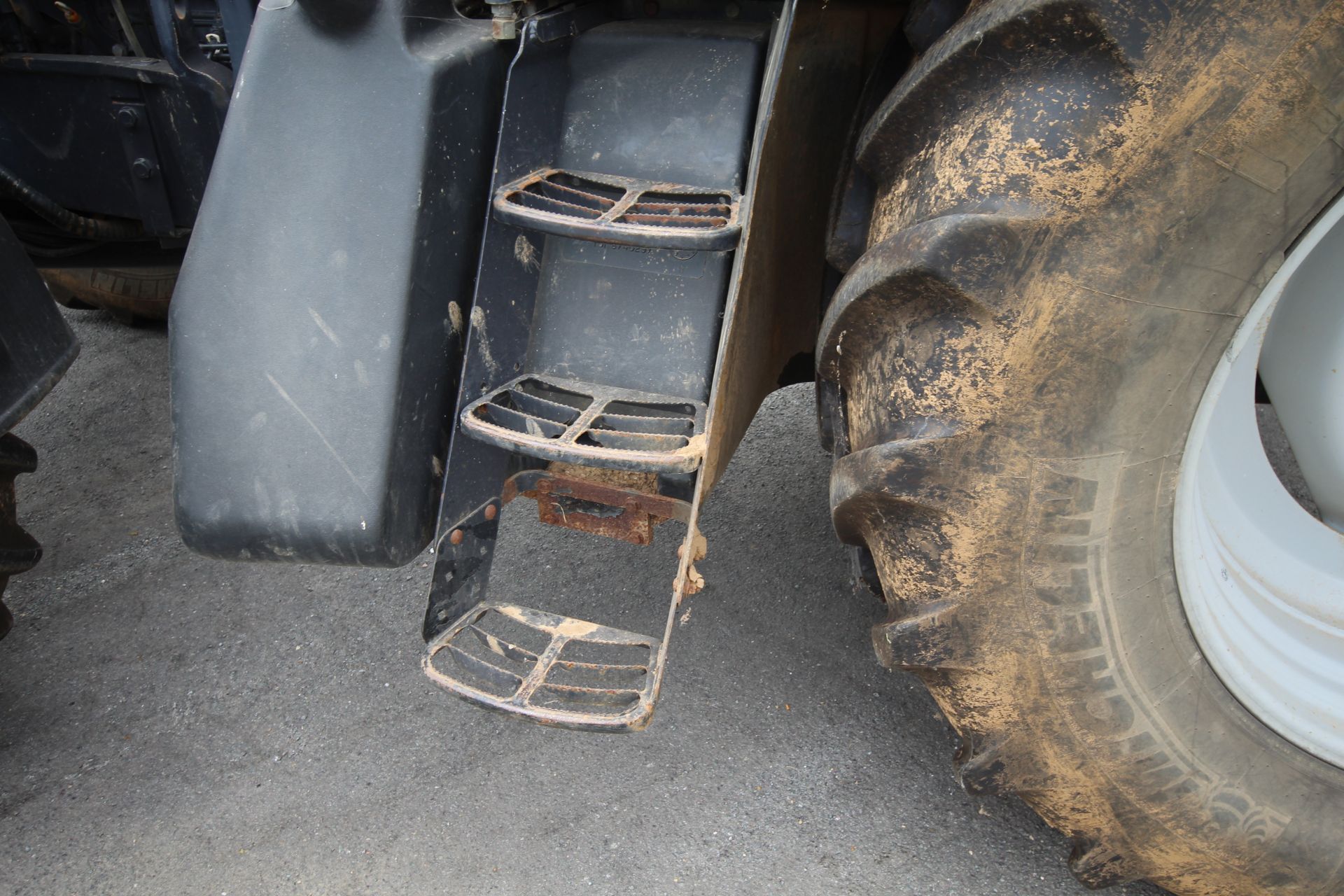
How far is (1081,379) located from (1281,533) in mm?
511

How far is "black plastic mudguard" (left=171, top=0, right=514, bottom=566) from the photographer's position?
97 cm

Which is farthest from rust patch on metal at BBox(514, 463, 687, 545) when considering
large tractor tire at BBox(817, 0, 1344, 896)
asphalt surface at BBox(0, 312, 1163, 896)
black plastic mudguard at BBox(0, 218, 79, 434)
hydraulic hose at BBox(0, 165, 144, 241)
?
hydraulic hose at BBox(0, 165, 144, 241)

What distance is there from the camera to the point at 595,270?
1.04 meters

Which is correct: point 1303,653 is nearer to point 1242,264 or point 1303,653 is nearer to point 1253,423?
point 1253,423

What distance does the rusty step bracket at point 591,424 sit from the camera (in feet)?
3.03

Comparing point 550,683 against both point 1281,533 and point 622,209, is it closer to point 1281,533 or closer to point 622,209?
point 622,209

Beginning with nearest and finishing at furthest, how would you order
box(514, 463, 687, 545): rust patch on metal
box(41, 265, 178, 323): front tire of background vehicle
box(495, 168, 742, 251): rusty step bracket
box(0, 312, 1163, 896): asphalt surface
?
1. box(495, 168, 742, 251): rusty step bracket
2. box(514, 463, 687, 545): rust patch on metal
3. box(0, 312, 1163, 896): asphalt surface
4. box(41, 265, 178, 323): front tire of background vehicle

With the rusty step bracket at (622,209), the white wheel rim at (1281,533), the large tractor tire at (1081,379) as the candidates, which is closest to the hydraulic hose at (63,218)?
the rusty step bracket at (622,209)

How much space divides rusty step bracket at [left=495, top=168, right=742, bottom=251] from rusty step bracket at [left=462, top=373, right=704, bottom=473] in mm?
173

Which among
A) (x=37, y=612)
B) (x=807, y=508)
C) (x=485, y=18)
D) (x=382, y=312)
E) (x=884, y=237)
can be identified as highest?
(x=485, y=18)

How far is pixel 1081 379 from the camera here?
2.78 ft

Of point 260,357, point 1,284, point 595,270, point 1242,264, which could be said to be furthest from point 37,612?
point 1242,264

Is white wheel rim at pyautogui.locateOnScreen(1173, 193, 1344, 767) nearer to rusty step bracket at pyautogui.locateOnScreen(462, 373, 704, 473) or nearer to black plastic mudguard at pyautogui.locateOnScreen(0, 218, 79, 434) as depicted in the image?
rusty step bracket at pyautogui.locateOnScreen(462, 373, 704, 473)

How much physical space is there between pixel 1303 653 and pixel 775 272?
75cm
